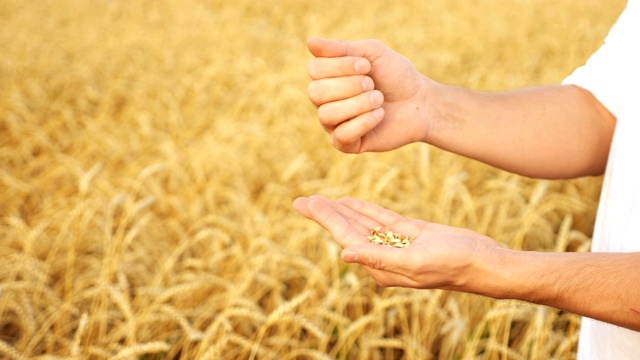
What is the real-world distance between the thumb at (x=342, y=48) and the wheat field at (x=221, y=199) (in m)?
0.56

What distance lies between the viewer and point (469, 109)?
1.39 meters

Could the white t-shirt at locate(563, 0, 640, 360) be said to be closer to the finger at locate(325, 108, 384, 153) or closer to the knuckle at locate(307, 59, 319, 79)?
the finger at locate(325, 108, 384, 153)

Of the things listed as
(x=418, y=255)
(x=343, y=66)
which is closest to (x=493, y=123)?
(x=343, y=66)

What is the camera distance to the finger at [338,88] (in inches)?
48.6

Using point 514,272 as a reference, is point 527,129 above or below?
above

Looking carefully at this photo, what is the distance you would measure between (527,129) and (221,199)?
1869mm

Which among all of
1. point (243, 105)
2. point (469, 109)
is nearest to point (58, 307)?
point (469, 109)

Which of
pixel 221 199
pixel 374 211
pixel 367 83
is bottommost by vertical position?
pixel 221 199

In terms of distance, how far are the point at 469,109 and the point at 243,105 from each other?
2863 millimetres

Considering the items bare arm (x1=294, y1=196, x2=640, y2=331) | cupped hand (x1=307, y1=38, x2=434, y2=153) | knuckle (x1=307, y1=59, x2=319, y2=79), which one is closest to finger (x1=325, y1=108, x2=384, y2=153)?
cupped hand (x1=307, y1=38, x2=434, y2=153)

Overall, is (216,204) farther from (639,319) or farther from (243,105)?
(639,319)

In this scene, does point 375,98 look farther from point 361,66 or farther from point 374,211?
point 374,211

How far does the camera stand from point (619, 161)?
45.2 inches

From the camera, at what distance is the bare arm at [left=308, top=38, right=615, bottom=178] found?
53.4 inches
